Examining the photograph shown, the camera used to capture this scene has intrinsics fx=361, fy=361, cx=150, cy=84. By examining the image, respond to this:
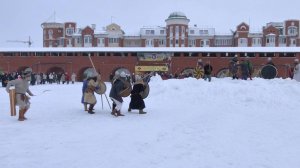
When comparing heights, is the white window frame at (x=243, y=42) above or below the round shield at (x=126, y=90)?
above

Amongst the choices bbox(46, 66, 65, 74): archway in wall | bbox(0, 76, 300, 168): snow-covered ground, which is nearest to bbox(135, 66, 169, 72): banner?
bbox(46, 66, 65, 74): archway in wall

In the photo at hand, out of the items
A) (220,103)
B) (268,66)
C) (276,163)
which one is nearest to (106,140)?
(276,163)

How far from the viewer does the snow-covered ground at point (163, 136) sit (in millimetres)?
5945

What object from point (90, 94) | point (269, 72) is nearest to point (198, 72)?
point (269, 72)

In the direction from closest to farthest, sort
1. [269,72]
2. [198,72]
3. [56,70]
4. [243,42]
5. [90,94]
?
[90,94]
[269,72]
[198,72]
[56,70]
[243,42]

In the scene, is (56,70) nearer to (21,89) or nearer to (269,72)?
(269,72)

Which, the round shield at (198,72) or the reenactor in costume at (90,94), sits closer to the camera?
the reenactor in costume at (90,94)

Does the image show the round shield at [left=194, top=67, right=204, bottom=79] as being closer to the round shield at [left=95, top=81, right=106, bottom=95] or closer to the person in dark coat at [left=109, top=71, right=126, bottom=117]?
the round shield at [left=95, top=81, right=106, bottom=95]

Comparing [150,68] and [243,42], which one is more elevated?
[243,42]

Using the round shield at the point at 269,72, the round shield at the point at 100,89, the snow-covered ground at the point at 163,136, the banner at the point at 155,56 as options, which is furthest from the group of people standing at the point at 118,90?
the banner at the point at 155,56

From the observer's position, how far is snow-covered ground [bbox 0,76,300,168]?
5.95 meters

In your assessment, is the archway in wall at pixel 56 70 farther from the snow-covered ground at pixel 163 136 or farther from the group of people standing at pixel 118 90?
the group of people standing at pixel 118 90

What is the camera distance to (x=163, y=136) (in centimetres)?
780

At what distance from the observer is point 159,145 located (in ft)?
23.0
